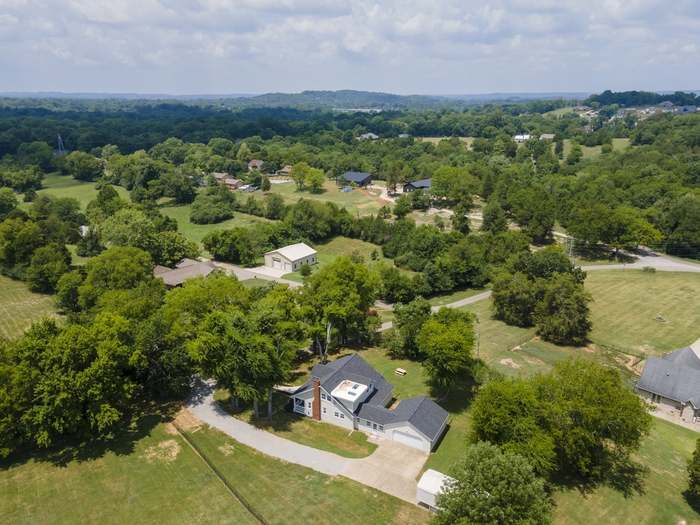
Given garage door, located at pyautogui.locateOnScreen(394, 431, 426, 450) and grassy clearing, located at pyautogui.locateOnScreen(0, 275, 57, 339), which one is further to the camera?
grassy clearing, located at pyautogui.locateOnScreen(0, 275, 57, 339)

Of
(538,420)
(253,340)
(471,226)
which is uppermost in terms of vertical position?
(253,340)

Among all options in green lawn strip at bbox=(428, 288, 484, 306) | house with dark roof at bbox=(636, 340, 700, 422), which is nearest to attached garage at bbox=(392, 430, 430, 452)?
house with dark roof at bbox=(636, 340, 700, 422)

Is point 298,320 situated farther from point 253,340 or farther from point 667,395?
point 667,395

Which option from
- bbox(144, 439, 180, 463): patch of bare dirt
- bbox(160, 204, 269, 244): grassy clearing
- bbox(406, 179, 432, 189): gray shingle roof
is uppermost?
bbox(406, 179, 432, 189): gray shingle roof

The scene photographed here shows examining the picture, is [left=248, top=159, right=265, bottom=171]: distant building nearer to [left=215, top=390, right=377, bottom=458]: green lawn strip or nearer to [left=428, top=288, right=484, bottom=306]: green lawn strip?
[left=428, top=288, right=484, bottom=306]: green lawn strip

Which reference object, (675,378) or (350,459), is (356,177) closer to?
(675,378)

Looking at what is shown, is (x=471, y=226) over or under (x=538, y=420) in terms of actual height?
under

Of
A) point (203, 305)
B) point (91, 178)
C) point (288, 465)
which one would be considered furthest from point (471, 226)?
point (91, 178)

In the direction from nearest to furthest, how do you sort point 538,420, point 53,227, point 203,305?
point 538,420, point 203,305, point 53,227
